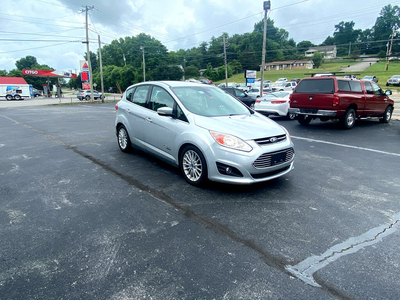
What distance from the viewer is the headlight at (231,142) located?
3.92 metres

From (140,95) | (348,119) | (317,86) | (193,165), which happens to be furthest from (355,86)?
(193,165)

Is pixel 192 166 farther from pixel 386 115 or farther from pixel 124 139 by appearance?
pixel 386 115

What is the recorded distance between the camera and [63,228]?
3170 millimetres

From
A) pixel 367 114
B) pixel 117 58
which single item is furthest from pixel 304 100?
pixel 117 58

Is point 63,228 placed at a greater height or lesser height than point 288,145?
lesser

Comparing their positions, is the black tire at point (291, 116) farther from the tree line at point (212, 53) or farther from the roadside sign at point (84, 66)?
the tree line at point (212, 53)

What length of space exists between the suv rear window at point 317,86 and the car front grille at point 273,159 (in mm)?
6505

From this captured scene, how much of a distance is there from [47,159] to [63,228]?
11.7ft

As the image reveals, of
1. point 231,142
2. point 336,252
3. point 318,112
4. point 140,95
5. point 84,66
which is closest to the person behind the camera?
point 336,252

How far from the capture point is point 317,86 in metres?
9.94

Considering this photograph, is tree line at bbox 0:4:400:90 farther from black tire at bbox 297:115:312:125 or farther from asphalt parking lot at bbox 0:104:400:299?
asphalt parking lot at bbox 0:104:400:299

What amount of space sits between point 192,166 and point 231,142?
32.5 inches

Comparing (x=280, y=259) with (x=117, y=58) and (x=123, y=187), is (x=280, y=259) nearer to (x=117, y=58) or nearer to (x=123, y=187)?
(x=123, y=187)

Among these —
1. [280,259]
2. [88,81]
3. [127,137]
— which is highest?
[88,81]
